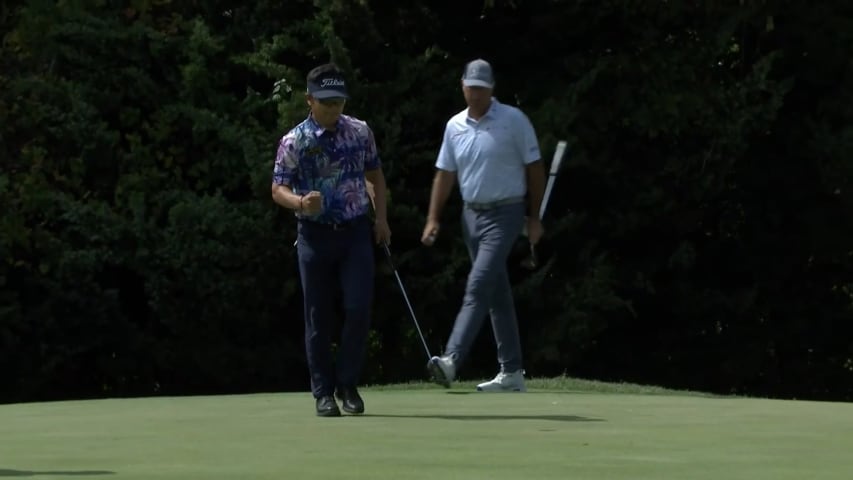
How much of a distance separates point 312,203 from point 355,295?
2.07 feet

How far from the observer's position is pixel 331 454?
345 inches

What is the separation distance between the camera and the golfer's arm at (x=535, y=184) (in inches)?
518

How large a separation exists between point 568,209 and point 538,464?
1273cm

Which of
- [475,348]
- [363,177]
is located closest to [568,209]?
[475,348]

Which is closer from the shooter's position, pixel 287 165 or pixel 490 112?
pixel 287 165

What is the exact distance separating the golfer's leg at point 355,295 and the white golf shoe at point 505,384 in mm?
2483

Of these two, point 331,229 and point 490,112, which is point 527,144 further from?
point 331,229

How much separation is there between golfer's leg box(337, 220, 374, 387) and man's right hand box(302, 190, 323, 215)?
39 cm

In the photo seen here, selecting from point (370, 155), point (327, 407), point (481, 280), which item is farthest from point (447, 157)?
point (327, 407)

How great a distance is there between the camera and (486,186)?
1309cm

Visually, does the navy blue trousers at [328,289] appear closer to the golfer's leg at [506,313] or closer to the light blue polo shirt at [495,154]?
the light blue polo shirt at [495,154]

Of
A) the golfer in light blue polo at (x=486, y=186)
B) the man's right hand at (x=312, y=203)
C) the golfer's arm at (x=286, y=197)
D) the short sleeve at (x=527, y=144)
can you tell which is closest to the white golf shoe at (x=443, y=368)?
the golfer in light blue polo at (x=486, y=186)

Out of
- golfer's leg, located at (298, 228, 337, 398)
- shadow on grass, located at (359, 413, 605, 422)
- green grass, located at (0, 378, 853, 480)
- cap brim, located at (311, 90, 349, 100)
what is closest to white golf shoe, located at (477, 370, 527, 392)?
green grass, located at (0, 378, 853, 480)

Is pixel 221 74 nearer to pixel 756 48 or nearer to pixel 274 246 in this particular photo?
pixel 274 246
